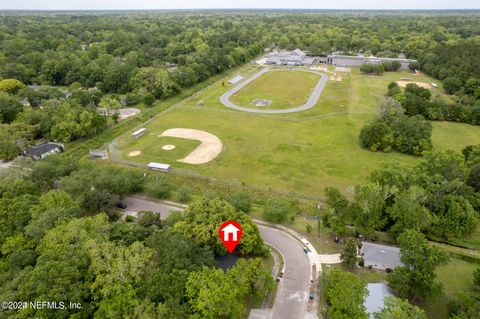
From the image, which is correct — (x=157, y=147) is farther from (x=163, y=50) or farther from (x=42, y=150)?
(x=163, y=50)

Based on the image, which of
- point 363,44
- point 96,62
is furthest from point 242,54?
point 363,44

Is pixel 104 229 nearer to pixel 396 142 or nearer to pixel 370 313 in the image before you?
pixel 370 313

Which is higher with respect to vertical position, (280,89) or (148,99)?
(280,89)

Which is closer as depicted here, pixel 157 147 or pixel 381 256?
pixel 381 256

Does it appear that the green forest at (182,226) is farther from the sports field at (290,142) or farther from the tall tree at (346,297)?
the sports field at (290,142)

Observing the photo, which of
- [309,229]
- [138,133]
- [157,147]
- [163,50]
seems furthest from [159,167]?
[163,50]

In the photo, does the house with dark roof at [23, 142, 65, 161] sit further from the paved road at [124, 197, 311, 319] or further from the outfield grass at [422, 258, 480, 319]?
the outfield grass at [422, 258, 480, 319]
